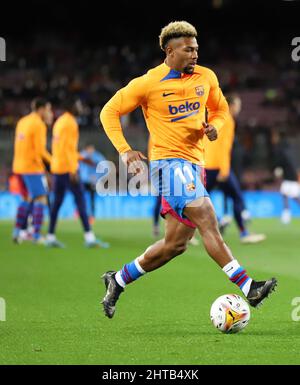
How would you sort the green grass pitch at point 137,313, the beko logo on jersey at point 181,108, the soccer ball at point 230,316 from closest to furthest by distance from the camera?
the green grass pitch at point 137,313
the soccer ball at point 230,316
the beko logo on jersey at point 181,108

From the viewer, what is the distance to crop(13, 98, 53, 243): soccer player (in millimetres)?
13875

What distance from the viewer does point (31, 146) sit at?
14086 mm

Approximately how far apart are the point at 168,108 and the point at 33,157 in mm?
7360

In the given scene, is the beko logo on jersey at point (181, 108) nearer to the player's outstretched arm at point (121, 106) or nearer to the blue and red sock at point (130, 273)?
the player's outstretched arm at point (121, 106)

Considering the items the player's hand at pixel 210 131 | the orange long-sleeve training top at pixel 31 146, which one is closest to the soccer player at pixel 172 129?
the player's hand at pixel 210 131

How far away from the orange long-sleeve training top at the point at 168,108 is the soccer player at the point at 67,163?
20.7 ft

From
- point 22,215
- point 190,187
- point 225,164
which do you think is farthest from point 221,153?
point 190,187

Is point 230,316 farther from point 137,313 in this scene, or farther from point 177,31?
point 177,31

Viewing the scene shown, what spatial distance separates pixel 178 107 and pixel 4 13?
29.9 m

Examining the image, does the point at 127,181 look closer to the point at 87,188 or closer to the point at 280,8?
the point at 87,188

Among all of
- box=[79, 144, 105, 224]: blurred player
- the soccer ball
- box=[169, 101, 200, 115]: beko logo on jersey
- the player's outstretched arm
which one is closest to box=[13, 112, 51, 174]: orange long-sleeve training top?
box=[79, 144, 105, 224]: blurred player

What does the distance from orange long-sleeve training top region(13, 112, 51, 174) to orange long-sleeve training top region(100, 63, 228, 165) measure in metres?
6.94

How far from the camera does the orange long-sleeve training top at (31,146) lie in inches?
546

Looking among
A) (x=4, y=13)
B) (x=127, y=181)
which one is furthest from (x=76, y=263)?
(x=4, y=13)
